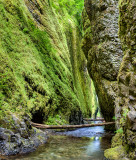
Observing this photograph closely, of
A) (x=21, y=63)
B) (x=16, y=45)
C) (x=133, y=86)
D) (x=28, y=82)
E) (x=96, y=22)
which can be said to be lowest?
(x=133, y=86)

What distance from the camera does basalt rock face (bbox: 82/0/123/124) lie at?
30.0 feet

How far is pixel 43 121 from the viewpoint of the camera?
300 inches

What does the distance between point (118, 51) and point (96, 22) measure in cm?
255

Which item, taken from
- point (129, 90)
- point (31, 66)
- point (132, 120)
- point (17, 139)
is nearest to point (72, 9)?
point (31, 66)

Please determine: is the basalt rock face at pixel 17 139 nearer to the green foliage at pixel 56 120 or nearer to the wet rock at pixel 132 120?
the wet rock at pixel 132 120

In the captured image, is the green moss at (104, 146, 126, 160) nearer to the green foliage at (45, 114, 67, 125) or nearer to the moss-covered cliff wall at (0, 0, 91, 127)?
the moss-covered cliff wall at (0, 0, 91, 127)

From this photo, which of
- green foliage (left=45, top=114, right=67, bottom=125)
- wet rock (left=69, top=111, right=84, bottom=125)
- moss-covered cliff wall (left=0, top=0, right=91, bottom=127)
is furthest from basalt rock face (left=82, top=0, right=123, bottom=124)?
green foliage (left=45, top=114, right=67, bottom=125)

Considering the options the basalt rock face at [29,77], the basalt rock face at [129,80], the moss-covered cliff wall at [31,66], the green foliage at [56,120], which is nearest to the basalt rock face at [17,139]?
the basalt rock face at [29,77]

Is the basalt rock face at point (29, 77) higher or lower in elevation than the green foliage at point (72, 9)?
lower

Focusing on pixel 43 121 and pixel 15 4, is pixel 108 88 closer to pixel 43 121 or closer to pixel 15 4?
pixel 43 121

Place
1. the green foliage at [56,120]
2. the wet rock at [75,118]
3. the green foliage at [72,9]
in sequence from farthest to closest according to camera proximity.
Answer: the green foliage at [72,9] → the wet rock at [75,118] → the green foliage at [56,120]

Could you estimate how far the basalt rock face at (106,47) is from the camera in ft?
30.0

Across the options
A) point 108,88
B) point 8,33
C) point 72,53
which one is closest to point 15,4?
point 8,33

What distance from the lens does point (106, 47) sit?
31.0 feet
